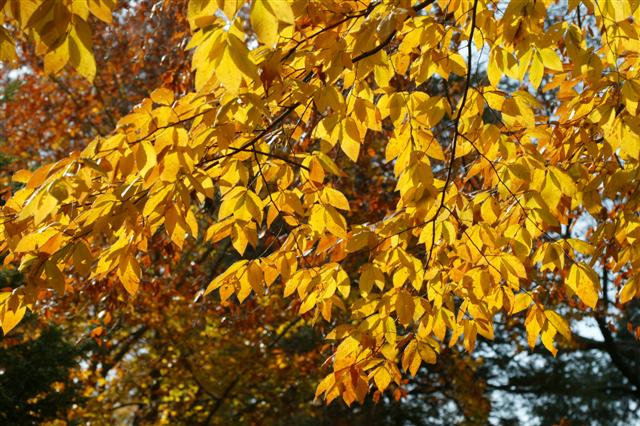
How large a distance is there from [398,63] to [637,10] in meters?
0.96

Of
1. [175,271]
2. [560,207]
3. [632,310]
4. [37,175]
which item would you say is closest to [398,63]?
[560,207]

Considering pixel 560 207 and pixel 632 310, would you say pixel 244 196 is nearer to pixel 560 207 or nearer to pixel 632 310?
pixel 560 207

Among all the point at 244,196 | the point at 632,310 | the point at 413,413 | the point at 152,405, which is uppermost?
the point at 632,310

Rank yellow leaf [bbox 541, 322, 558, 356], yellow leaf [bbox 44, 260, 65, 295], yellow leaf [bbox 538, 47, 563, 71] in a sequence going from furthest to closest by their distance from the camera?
yellow leaf [bbox 541, 322, 558, 356] → yellow leaf [bbox 538, 47, 563, 71] → yellow leaf [bbox 44, 260, 65, 295]

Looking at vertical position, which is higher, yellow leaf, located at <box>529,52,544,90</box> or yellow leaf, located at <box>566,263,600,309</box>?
yellow leaf, located at <box>529,52,544,90</box>

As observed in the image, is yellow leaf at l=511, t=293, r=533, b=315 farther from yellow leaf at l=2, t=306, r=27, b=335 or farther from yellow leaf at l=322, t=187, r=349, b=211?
yellow leaf at l=2, t=306, r=27, b=335

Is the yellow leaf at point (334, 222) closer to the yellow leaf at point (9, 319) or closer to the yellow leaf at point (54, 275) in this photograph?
the yellow leaf at point (54, 275)

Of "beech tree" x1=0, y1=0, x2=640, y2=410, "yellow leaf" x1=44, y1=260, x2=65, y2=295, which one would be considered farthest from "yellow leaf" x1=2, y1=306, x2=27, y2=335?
"yellow leaf" x1=44, y1=260, x2=65, y2=295

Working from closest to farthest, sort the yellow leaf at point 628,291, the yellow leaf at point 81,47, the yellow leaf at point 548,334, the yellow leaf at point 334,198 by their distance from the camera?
1. the yellow leaf at point 81,47
2. the yellow leaf at point 334,198
3. the yellow leaf at point 548,334
4. the yellow leaf at point 628,291

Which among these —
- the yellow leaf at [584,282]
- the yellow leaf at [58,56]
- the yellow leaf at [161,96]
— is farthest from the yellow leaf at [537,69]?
the yellow leaf at [58,56]

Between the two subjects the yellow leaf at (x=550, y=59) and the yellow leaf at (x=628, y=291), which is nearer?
the yellow leaf at (x=550, y=59)

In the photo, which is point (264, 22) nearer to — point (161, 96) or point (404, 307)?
point (161, 96)

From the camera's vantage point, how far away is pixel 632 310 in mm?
15922

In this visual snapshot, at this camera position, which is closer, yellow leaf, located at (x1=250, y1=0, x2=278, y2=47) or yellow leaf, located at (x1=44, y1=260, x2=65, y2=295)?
yellow leaf, located at (x1=250, y1=0, x2=278, y2=47)
